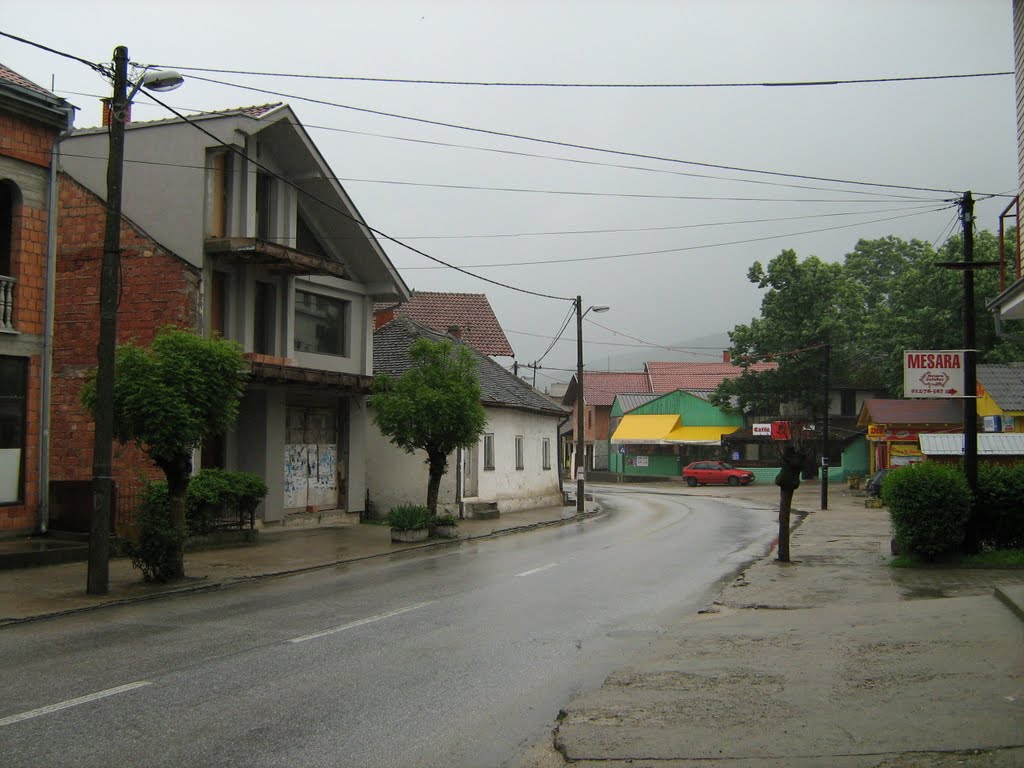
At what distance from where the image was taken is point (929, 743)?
5723 millimetres

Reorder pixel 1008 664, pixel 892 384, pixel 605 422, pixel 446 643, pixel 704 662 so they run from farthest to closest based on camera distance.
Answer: pixel 605 422 < pixel 892 384 < pixel 446 643 < pixel 704 662 < pixel 1008 664

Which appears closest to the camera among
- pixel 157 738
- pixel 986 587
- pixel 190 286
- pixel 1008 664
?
pixel 157 738

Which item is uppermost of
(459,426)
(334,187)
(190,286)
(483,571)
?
(334,187)

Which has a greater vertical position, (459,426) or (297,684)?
(459,426)

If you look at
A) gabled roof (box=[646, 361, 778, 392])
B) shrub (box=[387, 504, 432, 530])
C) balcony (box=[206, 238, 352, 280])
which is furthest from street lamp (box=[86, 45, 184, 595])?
gabled roof (box=[646, 361, 778, 392])

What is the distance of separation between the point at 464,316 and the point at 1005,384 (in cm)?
2224

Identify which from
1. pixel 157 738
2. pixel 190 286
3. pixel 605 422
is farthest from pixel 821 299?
pixel 157 738

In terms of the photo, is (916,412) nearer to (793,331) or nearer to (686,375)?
(793,331)

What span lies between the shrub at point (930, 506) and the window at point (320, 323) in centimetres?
1461

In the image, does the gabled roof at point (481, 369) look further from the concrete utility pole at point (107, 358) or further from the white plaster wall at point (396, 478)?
the concrete utility pole at point (107, 358)

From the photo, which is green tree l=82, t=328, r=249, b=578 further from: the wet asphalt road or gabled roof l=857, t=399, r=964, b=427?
gabled roof l=857, t=399, r=964, b=427

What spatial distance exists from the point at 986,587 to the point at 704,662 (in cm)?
633

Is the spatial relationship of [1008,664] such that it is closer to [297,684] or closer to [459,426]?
[297,684]

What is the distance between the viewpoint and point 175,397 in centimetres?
1362
